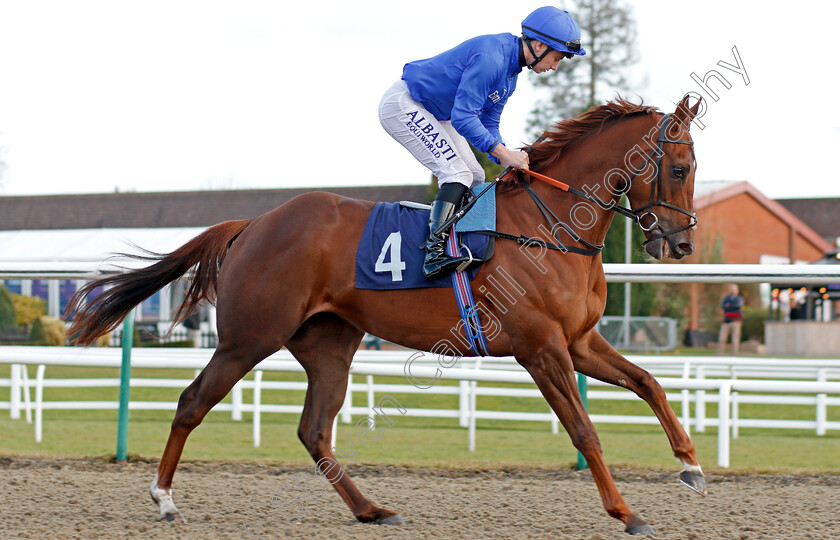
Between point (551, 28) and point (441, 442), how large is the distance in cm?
488

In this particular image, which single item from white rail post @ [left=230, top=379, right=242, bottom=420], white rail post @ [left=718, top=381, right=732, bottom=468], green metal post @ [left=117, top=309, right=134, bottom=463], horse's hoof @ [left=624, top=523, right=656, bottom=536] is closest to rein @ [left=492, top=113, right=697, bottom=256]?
horse's hoof @ [left=624, top=523, right=656, bottom=536]

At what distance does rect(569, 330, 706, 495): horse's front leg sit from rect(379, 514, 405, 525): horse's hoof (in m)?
1.03

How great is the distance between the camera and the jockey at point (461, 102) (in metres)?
3.81

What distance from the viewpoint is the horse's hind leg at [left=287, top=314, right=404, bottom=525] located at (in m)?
4.21

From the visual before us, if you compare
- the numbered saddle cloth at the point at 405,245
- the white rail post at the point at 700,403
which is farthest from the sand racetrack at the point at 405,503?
the white rail post at the point at 700,403

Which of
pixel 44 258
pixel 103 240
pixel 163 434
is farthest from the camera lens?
pixel 103 240

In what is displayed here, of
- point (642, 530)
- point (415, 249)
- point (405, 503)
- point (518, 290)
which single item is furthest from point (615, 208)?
point (405, 503)

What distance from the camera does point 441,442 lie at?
796 centimetres

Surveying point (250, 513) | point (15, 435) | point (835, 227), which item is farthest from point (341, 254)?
point (835, 227)

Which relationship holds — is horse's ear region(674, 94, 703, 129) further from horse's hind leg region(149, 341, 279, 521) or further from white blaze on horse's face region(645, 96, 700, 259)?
horse's hind leg region(149, 341, 279, 521)

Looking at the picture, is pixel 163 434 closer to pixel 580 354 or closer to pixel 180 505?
pixel 180 505

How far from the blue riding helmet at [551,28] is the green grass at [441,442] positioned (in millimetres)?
2460

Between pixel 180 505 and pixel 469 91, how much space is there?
91.6 inches

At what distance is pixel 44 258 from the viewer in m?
26.1
